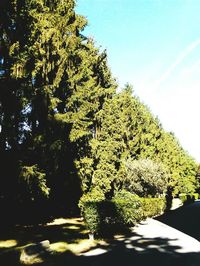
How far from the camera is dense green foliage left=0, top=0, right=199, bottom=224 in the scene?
638 inches

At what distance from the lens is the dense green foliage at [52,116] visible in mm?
16203

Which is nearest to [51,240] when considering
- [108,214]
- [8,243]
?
[8,243]

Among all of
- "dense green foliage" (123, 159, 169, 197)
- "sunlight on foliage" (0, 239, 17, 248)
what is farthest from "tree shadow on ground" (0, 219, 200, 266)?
"dense green foliage" (123, 159, 169, 197)

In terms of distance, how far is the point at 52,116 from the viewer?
20188 millimetres

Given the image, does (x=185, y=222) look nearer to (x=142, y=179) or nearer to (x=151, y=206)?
(x=151, y=206)

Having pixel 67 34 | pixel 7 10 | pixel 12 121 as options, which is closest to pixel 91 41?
pixel 67 34

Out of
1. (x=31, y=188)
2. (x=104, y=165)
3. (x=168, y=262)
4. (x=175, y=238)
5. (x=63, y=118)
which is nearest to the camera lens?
(x=168, y=262)

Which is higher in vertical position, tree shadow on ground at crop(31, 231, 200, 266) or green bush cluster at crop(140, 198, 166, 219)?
green bush cluster at crop(140, 198, 166, 219)

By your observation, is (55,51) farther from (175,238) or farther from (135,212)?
(175,238)

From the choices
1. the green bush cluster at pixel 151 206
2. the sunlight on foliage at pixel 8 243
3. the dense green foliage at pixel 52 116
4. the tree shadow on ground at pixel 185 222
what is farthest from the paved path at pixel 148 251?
the green bush cluster at pixel 151 206

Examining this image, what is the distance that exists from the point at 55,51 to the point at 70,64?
179cm

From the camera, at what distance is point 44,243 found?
1134 cm

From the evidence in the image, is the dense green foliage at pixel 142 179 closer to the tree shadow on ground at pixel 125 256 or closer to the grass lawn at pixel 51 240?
the grass lawn at pixel 51 240

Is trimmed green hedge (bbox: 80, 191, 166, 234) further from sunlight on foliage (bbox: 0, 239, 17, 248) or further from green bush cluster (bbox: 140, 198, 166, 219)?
green bush cluster (bbox: 140, 198, 166, 219)
